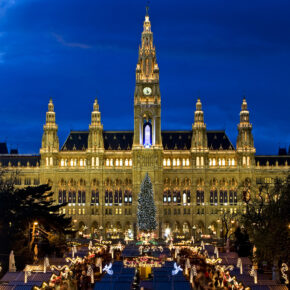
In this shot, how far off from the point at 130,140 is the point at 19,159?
30.5m

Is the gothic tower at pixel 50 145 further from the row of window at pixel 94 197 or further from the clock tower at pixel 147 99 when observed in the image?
the clock tower at pixel 147 99

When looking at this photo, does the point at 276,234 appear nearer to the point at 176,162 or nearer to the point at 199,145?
the point at 199,145

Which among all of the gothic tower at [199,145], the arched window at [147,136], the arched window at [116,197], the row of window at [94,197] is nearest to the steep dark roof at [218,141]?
the gothic tower at [199,145]

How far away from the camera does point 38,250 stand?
8325cm

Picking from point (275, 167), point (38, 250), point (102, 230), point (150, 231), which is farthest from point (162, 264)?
point (275, 167)

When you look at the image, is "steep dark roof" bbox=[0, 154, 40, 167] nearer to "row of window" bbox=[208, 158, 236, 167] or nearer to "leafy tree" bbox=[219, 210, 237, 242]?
"row of window" bbox=[208, 158, 236, 167]

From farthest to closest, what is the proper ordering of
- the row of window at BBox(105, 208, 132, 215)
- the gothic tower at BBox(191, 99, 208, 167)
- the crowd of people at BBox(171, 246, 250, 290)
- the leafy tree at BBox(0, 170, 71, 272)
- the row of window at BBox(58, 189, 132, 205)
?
the gothic tower at BBox(191, 99, 208, 167) → the row of window at BBox(58, 189, 132, 205) → the row of window at BBox(105, 208, 132, 215) → the leafy tree at BBox(0, 170, 71, 272) → the crowd of people at BBox(171, 246, 250, 290)

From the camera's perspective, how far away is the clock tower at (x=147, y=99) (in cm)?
14812

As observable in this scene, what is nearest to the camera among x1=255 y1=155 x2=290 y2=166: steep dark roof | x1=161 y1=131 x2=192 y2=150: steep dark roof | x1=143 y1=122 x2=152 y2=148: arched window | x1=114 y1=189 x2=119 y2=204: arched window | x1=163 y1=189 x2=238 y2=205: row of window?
x1=163 y1=189 x2=238 y2=205: row of window

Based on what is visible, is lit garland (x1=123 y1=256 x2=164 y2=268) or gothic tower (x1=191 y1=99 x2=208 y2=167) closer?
lit garland (x1=123 y1=256 x2=164 y2=268)

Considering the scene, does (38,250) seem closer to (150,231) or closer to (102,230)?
(150,231)

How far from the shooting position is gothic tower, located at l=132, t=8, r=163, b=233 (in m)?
146

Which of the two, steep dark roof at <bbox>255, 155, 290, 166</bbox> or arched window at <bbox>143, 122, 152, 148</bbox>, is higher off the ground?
Answer: arched window at <bbox>143, 122, 152, 148</bbox>

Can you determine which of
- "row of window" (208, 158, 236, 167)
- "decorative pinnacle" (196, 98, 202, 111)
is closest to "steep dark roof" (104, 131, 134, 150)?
"decorative pinnacle" (196, 98, 202, 111)
